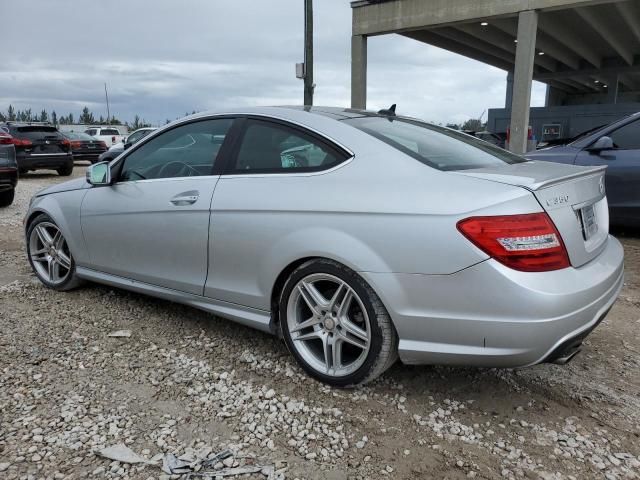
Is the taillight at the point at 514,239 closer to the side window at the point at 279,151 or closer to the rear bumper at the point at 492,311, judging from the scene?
the rear bumper at the point at 492,311

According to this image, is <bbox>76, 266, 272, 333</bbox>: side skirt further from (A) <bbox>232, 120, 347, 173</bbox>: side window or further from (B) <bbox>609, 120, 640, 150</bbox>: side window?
(B) <bbox>609, 120, 640, 150</bbox>: side window

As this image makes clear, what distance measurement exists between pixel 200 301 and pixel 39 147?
12.8 meters

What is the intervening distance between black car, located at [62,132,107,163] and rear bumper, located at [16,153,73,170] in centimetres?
537

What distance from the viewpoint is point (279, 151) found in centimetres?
290

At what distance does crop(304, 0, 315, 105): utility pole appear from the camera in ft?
38.8

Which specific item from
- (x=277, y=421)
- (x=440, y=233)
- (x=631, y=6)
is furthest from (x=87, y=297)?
(x=631, y=6)

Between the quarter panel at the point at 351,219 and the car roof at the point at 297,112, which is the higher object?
the car roof at the point at 297,112

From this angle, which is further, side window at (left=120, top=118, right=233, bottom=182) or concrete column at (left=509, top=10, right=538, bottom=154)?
concrete column at (left=509, top=10, right=538, bottom=154)

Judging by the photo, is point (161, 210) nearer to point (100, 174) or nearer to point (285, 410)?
point (100, 174)

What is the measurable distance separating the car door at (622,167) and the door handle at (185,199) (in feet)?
15.5

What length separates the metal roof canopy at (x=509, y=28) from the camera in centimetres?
1445

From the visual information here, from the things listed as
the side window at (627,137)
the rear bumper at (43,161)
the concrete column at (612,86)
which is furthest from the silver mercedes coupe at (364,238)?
the concrete column at (612,86)

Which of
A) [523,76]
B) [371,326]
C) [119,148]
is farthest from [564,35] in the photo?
[371,326]

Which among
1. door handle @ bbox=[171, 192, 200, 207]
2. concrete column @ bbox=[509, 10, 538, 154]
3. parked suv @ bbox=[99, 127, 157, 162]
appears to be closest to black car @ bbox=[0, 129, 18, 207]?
parked suv @ bbox=[99, 127, 157, 162]
